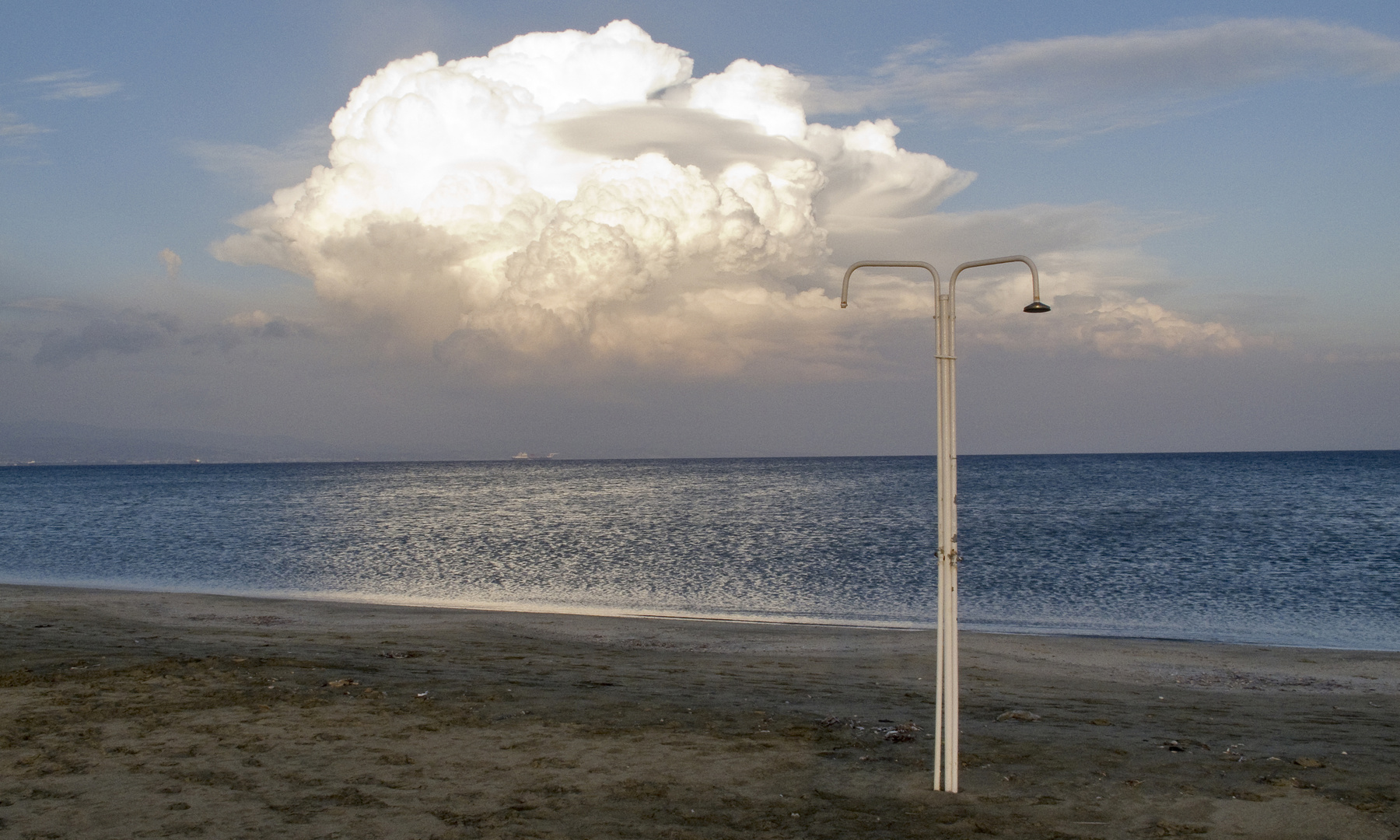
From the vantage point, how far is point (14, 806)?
24.3 feet

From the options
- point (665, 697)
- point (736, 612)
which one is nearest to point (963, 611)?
point (736, 612)

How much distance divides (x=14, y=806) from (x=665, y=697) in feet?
21.3

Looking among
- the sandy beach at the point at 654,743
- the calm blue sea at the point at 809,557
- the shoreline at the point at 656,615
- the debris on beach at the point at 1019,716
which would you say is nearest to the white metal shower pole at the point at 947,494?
the sandy beach at the point at 654,743

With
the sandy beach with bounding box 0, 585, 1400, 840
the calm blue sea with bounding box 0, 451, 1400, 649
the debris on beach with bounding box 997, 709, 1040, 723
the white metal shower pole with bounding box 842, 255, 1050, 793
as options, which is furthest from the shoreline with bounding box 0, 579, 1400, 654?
the white metal shower pole with bounding box 842, 255, 1050, 793

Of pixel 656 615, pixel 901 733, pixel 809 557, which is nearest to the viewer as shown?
pixel 901 733

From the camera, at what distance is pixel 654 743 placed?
9.42 metres

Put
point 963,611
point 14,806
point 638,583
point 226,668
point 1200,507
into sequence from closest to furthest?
1. point 14,806
2. point 226,668
3. point 963,611
4. point 638,583
5. point 1200,507

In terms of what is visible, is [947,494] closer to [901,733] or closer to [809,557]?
[901,733]

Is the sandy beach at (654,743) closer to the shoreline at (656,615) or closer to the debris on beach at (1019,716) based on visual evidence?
the debris on beach at (1019,716)

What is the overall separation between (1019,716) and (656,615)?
45.3ft

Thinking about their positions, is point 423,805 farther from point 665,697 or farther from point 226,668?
point 226,668

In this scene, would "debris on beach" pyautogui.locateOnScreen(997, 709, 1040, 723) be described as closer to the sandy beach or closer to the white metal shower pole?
the sandy beach

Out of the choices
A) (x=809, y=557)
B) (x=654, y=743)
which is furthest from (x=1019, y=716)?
(x=809, y=557)

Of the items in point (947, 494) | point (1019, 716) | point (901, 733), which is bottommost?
point (1019, 716)
